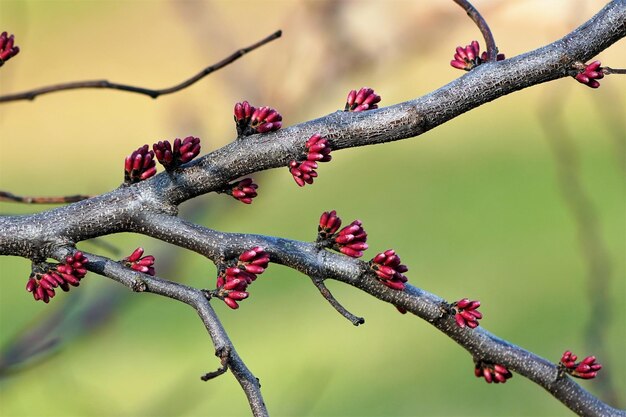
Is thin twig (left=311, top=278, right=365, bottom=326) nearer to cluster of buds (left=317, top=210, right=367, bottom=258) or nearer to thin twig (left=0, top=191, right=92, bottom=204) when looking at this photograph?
cluster of buds (left=317, top=210, right=367, bottom=258)

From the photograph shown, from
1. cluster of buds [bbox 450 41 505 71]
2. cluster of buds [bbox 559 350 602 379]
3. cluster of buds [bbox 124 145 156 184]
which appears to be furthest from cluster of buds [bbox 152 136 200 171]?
cluster of buds [bbox 559 350 602 379]

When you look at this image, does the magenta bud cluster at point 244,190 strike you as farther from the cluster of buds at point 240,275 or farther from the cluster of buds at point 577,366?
the cluster of buds at point 577,366

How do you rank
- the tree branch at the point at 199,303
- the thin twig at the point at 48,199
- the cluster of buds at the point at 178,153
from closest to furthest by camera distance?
1. the tree branch at the point at 199,303
2. the cluster of buds at the point at 178,153
3. the thin twig at the point at 48,199

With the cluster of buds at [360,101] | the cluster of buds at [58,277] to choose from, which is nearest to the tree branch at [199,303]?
the cluster of buds at [58,277]

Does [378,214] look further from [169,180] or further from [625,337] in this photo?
[169,180]

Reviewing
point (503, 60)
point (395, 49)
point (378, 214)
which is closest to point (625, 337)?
point (378, 214)
